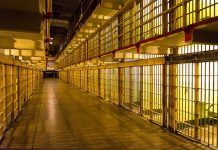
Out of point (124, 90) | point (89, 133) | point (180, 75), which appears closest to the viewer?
point (180, 75)

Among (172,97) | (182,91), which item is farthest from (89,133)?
(182,91)

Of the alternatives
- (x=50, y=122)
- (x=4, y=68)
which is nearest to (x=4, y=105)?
(x=4, y=68)

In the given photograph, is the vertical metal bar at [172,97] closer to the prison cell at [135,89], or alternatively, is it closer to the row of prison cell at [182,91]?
the row of prison cell at [182,91]

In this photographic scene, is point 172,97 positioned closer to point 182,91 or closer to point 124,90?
point 182,91

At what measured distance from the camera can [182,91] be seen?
6.49m

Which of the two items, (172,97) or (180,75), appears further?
(172,97)

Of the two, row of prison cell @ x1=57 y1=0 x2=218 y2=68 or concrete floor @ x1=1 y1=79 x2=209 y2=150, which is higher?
row of prison cell @ x1=57 y1=0 x2=218 y2=68

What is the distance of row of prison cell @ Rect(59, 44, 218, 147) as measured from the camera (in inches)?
224

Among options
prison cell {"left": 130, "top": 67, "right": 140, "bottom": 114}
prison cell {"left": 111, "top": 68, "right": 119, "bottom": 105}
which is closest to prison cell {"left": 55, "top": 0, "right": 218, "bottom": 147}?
prison cell {"left": 130, "top": 67, "right": 140, "bottom": 114}

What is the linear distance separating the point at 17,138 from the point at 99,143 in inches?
83.8

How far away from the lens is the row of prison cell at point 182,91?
568 centimetres

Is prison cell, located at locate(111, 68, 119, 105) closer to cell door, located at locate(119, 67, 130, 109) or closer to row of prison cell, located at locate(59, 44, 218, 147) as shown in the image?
row of prison cell, located at locate(59, 44, 218, 147)

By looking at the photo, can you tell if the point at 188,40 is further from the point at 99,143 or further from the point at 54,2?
the point at 54,2

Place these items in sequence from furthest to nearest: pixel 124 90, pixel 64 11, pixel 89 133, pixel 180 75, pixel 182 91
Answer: pixel 64 11, pixel 124 90, pixel 89 133, pixel 180 75, pixel 182 91
